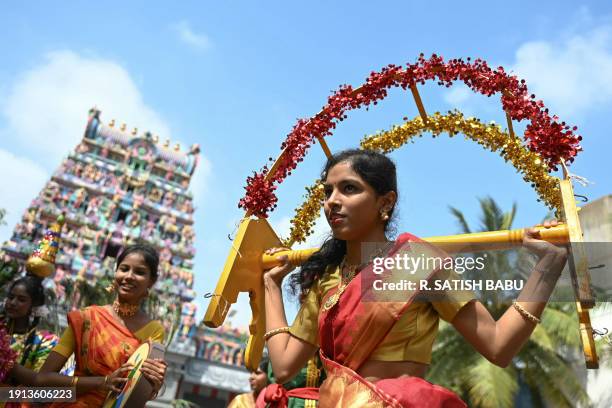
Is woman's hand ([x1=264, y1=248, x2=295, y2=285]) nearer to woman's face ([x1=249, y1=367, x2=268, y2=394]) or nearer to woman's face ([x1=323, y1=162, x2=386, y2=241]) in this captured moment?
woman's face ([x1=323, y1=162, x2=386, y2=241])

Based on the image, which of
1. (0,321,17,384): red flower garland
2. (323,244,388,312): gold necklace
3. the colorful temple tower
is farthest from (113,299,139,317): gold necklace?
the colorful temple tower

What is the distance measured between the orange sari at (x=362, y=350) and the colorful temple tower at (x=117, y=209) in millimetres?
24831

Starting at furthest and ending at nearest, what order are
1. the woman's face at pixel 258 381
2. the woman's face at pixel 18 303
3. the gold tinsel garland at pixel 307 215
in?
the woman's face at pixel 258 381 → the woman's face at pixel 18 303 → the gold tinsel garland at pixel 307 215

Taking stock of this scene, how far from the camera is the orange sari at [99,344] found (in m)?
3.71

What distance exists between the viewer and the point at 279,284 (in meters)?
2.57

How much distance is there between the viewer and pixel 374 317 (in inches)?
80.4

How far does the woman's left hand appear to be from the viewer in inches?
131

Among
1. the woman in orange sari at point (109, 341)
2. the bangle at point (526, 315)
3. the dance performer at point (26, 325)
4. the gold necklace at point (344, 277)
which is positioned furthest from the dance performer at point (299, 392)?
the dance performer at point (26, 325)

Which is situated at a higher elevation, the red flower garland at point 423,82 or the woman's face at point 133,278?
the red flower garland at point 423,82

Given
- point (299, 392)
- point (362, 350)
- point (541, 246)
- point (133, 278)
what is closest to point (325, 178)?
point (362, 350)

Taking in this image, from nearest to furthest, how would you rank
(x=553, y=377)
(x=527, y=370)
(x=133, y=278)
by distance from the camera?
1. (x=133, y=278)
2. (x=553, y=377)
3. (x=527, y=370)

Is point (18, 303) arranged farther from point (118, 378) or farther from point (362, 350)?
point (362, 350)

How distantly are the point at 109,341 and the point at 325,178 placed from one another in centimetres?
208

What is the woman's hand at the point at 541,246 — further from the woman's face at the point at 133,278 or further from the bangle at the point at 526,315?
the woman's face at the point at 133,278
